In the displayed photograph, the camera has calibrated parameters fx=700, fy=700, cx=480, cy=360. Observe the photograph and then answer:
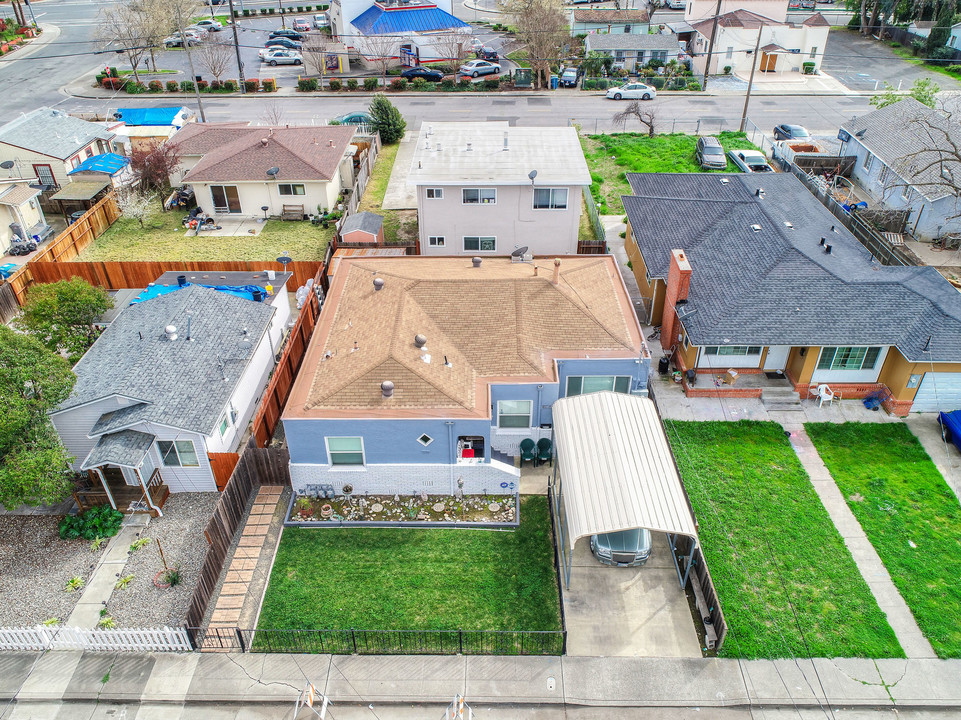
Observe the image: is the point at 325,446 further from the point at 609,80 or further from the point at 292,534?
the point at 609,80

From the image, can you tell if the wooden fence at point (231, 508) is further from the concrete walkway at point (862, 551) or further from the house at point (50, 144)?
the house at point (50, 144)

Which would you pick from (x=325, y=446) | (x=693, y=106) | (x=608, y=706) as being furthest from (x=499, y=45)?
(x=608, y=706)

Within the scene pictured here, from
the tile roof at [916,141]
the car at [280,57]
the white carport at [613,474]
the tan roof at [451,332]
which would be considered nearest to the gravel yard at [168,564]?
the tan roof at [451,332]

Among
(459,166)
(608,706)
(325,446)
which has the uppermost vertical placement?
(459,166)

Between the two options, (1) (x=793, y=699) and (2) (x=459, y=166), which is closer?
(1) (x=793, y=699)

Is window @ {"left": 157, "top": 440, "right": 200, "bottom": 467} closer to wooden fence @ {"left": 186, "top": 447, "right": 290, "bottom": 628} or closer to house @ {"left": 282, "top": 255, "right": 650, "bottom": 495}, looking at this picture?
wooden fence @ {"left": 186, "top": 447, "right": 290, "bottom": 628}
